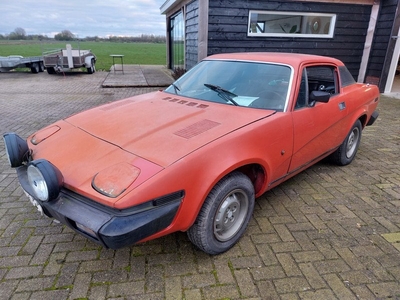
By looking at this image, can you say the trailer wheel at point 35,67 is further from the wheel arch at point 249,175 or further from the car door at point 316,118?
the wheel arch at point 249,175

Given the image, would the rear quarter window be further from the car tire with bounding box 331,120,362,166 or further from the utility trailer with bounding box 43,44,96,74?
the utility trailer with bounding box 43,44,96,74

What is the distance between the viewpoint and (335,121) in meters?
3.35

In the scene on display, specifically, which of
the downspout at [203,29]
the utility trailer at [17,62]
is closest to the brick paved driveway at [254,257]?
the downspout at [203,29]

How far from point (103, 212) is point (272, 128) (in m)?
1.53

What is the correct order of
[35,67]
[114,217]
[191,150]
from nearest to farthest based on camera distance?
[114,217], [191,150], [35,67]

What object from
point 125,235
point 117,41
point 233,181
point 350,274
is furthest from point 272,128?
point 117,41

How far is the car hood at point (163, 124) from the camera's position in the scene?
203 cm

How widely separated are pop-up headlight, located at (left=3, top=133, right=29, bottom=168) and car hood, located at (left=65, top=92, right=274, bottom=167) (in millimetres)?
459

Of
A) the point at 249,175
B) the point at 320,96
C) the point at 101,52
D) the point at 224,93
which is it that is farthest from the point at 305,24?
the point at 101,52

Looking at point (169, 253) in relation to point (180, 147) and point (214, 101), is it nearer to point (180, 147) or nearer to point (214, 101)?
point (180, 147)

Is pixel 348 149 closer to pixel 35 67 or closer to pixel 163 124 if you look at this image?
pixel 163 124

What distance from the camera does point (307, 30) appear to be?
8883 millimetres

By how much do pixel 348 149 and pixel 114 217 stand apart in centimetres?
357

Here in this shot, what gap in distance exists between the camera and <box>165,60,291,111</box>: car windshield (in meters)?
2.80
